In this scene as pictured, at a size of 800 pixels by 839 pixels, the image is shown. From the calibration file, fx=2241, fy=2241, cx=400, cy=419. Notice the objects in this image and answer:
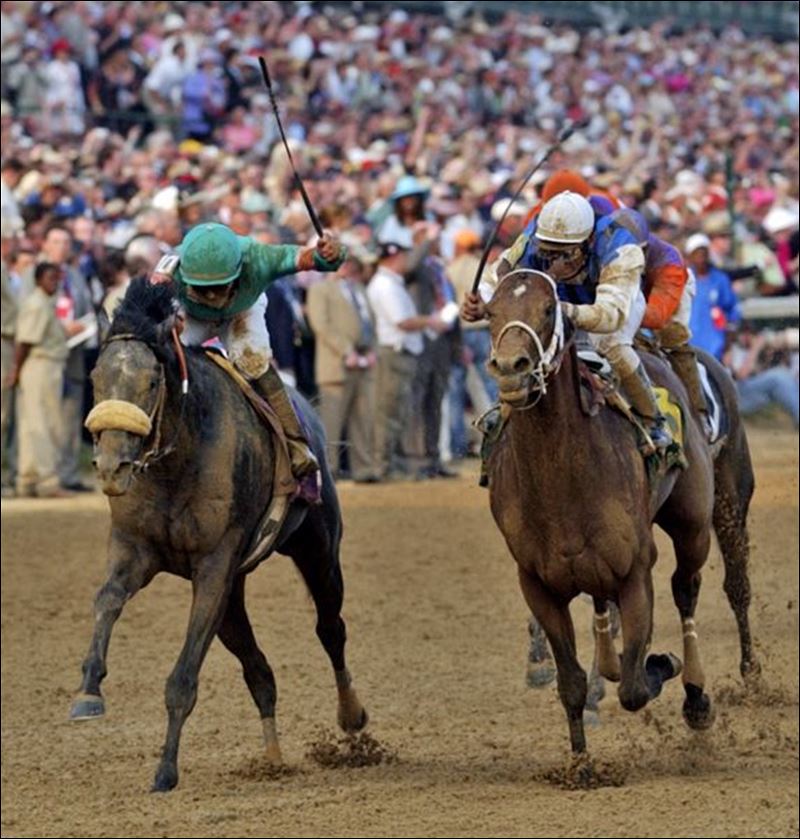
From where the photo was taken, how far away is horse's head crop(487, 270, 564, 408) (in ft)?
25.4

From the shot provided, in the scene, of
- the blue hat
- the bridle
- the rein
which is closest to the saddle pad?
the rein

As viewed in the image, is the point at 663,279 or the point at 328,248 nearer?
the point at 328,248

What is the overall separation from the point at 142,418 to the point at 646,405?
7.08 feet

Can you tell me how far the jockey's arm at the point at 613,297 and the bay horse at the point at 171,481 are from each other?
1.51 m

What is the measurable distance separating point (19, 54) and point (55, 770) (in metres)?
10.8

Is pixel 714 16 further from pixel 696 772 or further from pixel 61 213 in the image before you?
pixel 696 772

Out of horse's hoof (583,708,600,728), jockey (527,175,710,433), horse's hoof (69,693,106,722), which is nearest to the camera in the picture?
horse's hoof (69,693,106,722)

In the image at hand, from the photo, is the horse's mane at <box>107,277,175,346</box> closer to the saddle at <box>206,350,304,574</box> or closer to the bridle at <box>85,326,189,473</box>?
the bridle at <box>85,326,189,473</box>

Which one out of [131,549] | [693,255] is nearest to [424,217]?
[693,255]

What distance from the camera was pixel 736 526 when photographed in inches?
434

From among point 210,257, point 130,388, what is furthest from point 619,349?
point 130,388

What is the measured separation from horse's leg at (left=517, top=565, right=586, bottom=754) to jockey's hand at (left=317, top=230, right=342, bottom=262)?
1.41 meters

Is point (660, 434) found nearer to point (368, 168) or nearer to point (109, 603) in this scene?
point (109, 603)

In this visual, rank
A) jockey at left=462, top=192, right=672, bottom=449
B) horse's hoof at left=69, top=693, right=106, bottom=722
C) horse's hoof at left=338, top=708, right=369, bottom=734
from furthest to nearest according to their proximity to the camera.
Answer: horse's hoof at left=338, top=708, right=369, bottom=734 < jockey at left=462, top=192, right=672, bottom=449 < horse's hoof at left=69, top=693, right=106, bottom=722
